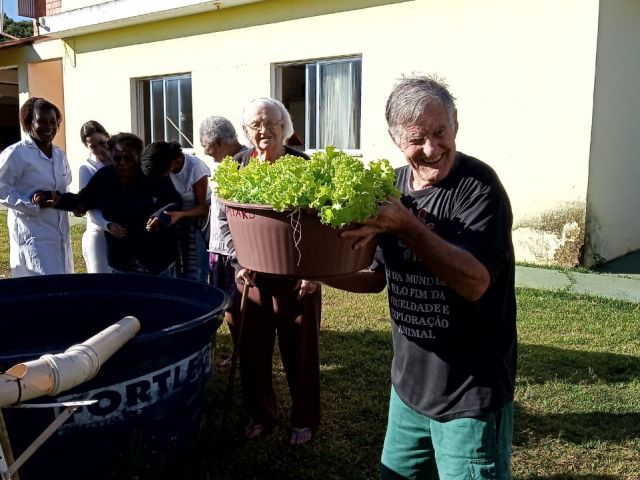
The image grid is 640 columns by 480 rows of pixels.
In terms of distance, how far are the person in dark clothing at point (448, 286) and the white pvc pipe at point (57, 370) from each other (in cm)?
98

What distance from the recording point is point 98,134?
5582mm

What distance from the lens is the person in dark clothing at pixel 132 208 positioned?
422 centimetres

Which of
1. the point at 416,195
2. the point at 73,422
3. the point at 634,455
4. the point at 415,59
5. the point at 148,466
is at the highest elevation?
the point at 415,59

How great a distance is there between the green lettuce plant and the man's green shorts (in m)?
0.72

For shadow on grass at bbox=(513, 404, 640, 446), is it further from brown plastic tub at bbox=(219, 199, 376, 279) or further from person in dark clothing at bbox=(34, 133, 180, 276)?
person in dark clothing at bbox=(34, 133, 180, 276)

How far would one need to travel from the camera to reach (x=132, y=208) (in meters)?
4.23

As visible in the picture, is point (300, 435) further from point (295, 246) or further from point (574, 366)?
point (574, 366)

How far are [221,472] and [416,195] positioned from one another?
6.37 feet

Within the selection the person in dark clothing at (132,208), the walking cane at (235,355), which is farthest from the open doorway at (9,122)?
the walking cane at (235,355)

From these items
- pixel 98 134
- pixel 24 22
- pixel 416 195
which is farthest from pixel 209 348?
pixel 24 22

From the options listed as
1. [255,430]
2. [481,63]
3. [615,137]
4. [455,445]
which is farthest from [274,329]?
[615,137]

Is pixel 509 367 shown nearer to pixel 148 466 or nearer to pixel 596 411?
pixel 148 466

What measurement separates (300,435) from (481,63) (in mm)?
5779

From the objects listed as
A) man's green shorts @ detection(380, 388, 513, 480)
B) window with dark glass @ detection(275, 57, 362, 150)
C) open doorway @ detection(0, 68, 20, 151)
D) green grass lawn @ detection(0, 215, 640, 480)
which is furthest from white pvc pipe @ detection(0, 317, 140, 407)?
open doorway @ detection(0, 68, 20, 151)
